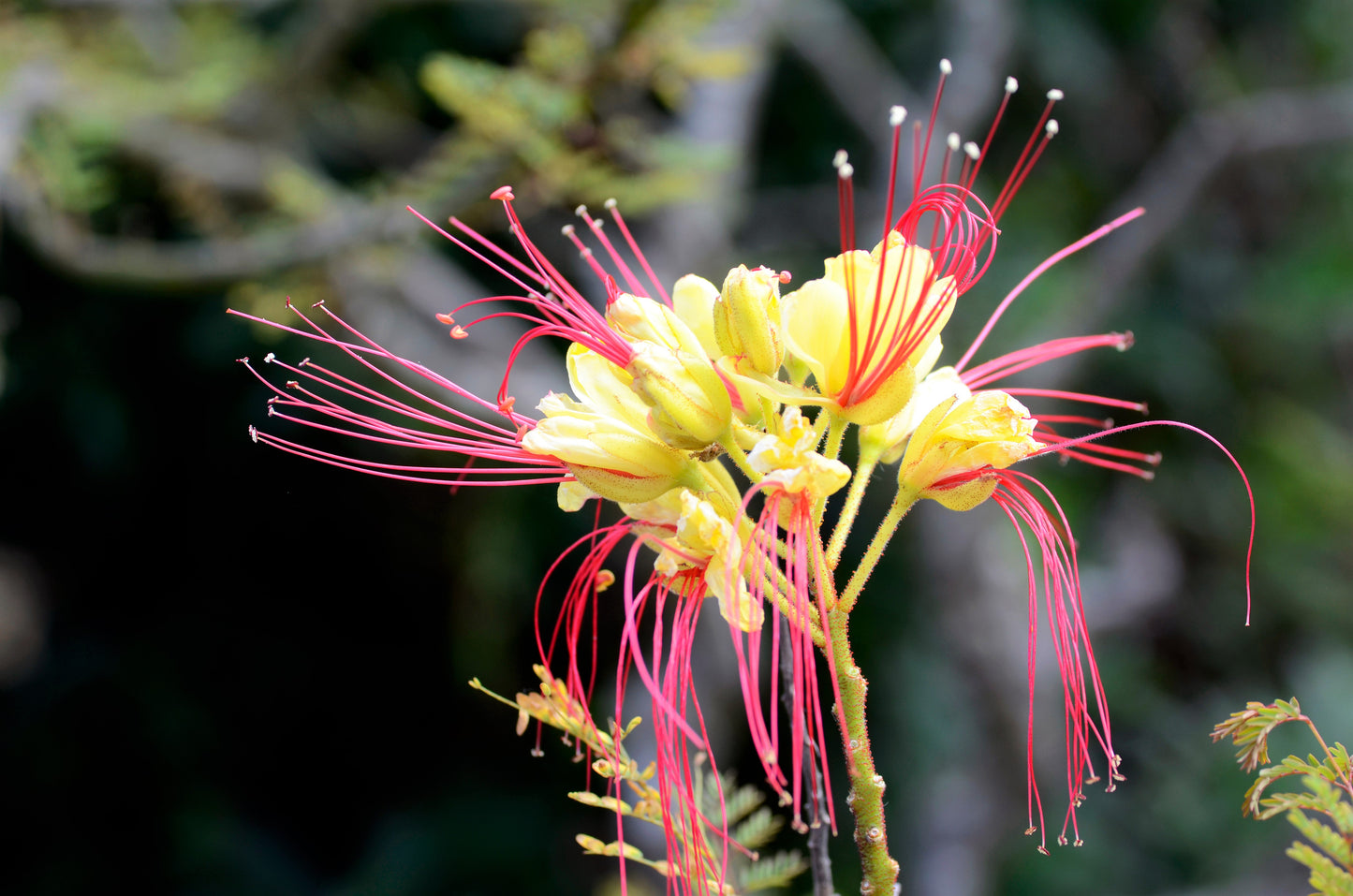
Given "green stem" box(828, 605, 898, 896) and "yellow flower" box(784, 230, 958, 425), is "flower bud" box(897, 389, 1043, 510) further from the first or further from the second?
"green stem" box(828, 605, 898, 896)

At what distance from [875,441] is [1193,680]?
7.34m

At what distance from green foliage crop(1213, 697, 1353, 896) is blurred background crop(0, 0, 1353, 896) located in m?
3.01

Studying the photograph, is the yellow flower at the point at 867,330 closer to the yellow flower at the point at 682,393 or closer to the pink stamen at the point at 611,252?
the yellow flower at the point at 682,393

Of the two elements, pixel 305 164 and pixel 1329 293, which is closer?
pixel 305 164

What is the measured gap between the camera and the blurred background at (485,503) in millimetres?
4504

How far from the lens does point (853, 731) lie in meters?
0.98

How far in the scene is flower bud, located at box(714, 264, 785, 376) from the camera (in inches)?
44.3

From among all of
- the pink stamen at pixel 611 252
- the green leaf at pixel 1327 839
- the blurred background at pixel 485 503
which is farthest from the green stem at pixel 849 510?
the blurred background at pixel 485 503

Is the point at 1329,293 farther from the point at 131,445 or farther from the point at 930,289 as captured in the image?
the point at 131,445

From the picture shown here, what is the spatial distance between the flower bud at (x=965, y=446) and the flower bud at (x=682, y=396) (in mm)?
232

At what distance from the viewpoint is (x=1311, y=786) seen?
3.06 feet

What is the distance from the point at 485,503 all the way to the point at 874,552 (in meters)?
3.97

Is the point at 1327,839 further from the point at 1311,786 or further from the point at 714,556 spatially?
the point at 714,556

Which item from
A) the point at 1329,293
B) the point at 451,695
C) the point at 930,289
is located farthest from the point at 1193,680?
the point at 930,289
